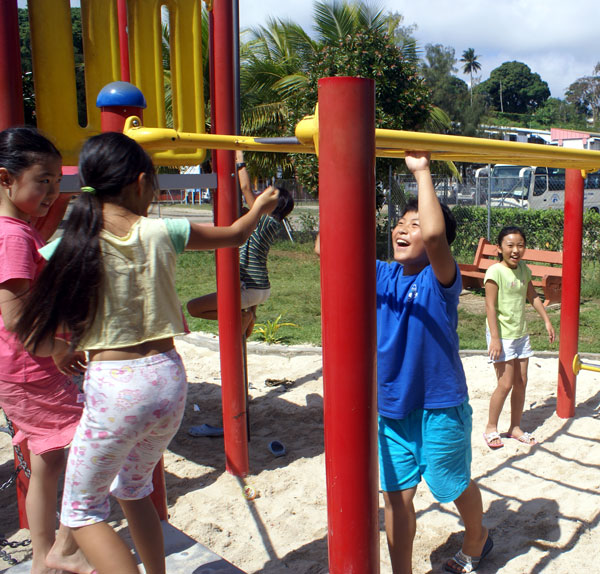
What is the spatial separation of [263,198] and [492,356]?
219 cm

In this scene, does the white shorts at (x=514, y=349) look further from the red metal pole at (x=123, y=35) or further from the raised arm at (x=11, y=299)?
the raised arm at (x=11, y=299)

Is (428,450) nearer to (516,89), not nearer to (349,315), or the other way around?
(349,315)

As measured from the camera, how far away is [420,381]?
2.10 meters

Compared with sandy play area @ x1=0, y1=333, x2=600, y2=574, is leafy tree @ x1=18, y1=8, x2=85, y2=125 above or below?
above

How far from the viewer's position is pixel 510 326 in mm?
3760

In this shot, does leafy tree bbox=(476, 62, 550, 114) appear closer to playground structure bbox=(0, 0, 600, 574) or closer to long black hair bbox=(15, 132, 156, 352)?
playground structure bbox=(0, 0, 600, 574)

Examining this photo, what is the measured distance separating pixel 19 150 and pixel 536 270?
7.35 metres

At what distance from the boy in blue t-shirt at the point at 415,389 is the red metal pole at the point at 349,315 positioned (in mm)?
637

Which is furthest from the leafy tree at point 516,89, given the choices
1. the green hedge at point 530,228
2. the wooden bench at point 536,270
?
the wooden bench at point 536,270

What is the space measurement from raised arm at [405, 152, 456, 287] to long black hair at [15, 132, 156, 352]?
73cm

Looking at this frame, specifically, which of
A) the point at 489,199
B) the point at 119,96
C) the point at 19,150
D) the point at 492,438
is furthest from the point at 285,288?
the point at 19,150

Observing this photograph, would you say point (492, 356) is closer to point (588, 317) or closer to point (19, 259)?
point (19, 259)

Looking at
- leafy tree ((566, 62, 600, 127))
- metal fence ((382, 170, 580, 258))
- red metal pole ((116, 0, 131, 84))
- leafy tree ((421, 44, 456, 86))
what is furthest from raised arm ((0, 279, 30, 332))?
leafy tree ((566, 62, 600, 127))

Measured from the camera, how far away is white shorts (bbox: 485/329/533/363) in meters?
3.75
